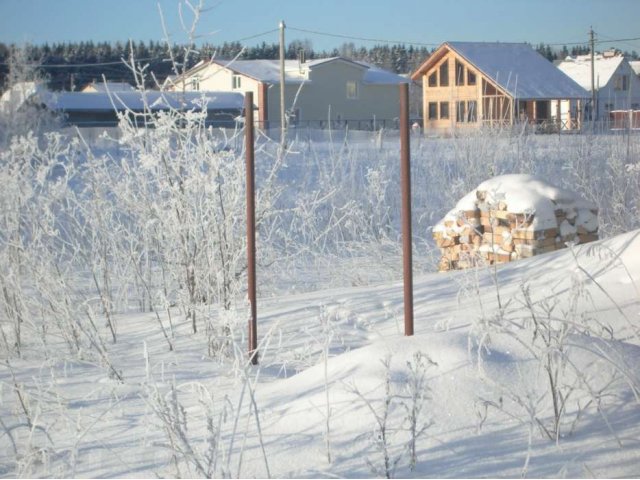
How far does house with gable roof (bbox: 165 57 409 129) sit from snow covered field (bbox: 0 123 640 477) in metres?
40.1

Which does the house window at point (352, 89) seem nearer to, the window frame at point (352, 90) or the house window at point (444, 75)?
the window frame at point (352, 90)

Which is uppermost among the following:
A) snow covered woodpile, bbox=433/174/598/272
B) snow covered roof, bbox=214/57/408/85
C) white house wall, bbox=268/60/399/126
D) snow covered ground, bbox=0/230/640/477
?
snow covered roof, bbox=214/57/408/85

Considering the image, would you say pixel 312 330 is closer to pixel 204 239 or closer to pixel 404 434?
pixel 204 239

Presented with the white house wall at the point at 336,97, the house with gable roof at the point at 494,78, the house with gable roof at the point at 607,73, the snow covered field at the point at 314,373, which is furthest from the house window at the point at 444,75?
the snow covered field at the point at 314,373

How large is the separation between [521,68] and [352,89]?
1415cm

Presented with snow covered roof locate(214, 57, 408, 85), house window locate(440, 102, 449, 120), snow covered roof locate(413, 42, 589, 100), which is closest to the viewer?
snow covered roof locate(413, 42, 589, 100)

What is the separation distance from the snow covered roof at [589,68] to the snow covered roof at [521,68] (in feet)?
42.1

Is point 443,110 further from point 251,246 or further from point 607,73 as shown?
point 251,246

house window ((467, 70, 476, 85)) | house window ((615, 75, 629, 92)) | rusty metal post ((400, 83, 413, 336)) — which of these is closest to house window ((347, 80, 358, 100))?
house window ((467, 70, 476, 85))

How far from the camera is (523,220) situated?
24.7 ft

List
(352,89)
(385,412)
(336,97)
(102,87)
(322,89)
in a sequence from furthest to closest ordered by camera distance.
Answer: (352,89)
(102,87)
(336,97)
(322,89)
(385,412)

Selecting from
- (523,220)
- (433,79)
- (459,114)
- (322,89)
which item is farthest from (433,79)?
(523,220)

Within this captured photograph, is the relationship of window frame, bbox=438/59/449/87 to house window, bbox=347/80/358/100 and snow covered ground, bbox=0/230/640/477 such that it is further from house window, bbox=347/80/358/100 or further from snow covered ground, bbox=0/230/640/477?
snow covered ground, bbox=0/230/640/477

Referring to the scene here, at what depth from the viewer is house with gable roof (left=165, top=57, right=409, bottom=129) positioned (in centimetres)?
4828
